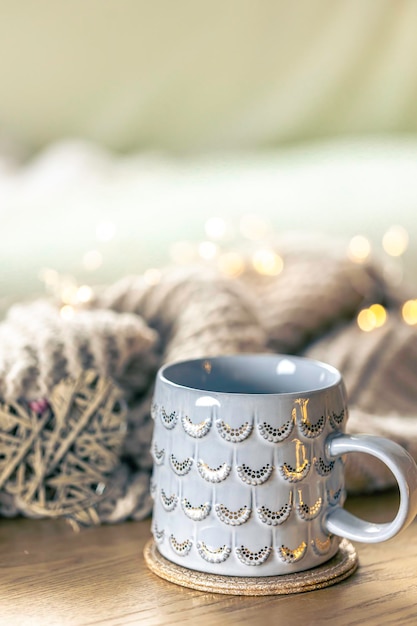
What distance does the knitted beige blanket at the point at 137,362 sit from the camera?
2.01ft

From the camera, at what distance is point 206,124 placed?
1090 millimetres

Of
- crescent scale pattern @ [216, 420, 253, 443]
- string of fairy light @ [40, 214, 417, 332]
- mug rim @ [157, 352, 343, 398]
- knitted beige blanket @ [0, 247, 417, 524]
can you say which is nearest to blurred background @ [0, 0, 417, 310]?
string of fairy light @ [40, 214, 417, 332]

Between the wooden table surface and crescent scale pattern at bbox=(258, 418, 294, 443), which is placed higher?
crescent scale pattern at bbox=(258, 418, 294, 443)

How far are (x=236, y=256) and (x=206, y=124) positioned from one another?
31cm

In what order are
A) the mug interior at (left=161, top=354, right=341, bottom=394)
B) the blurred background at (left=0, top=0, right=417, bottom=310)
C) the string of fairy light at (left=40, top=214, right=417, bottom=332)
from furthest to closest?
1. the blurred background at (left=0, top=0, right=417, bottom=310)
2. the string of fairy light at (left=40, top=214, right=417, bottom=332)
3. the mug interior at (left=161, top=354, right=341, bottom=394)

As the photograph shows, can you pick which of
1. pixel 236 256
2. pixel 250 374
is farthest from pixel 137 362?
pixel 236 256

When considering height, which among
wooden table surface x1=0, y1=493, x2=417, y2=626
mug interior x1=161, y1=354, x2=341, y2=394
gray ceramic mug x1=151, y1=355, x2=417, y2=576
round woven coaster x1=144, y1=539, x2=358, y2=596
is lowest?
wooden table surface x1=0, y1=493, x2=417, y2=626

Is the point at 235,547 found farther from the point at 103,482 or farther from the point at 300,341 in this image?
the point at 300,341

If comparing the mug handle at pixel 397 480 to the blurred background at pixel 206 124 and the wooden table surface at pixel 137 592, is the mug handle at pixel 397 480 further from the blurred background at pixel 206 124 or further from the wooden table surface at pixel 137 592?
the blurred background at pixel 206 124

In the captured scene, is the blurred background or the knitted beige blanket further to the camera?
the blurred background

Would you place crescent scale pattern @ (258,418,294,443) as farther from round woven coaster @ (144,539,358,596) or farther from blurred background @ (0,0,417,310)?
blurred background @ (0,0,417,310)

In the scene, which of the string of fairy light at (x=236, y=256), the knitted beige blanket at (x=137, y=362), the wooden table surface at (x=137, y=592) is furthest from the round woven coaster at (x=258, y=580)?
the string of fairy light at (x=236, y=256)

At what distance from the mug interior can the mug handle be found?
0.07 meters

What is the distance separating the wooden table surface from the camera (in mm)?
480
